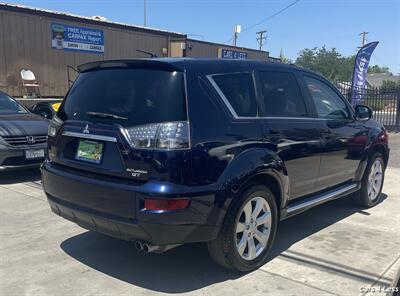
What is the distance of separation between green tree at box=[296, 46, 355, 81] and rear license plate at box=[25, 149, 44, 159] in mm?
62206

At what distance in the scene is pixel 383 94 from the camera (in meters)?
17.4

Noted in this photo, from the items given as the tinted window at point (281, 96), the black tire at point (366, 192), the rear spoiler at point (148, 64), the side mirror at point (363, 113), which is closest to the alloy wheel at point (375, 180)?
the black tire at point (366, 192)

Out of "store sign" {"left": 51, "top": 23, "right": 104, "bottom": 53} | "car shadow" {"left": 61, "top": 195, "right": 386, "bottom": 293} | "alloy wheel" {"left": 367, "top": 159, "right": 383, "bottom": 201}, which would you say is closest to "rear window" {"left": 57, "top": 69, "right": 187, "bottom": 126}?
"car shadow" {"left": 61, "top": 195, "right": 386, "bottom": 293}

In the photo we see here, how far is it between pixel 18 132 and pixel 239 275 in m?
4.87

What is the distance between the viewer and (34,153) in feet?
23.8

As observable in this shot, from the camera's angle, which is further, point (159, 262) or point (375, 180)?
point (375, 180)

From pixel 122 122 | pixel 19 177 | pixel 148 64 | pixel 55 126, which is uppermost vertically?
pixel 148 64

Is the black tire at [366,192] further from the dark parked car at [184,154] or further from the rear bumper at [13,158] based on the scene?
the rear bumper at [13,158]

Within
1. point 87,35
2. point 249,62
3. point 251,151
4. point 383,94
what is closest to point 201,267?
point 251,151

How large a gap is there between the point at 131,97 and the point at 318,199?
2.47m

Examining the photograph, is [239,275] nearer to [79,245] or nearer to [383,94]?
[79,245]

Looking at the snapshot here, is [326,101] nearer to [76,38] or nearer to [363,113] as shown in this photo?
[363,113]

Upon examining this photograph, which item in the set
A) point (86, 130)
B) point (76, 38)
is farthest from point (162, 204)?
point (76, 38)

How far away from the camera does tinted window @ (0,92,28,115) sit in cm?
823
